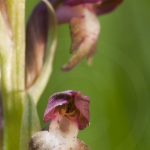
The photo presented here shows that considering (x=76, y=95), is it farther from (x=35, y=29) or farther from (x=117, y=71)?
(x=117, y=71)

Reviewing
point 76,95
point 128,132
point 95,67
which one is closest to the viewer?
point 76,95

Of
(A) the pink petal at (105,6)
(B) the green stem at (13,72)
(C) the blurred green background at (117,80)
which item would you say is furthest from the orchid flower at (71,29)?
(C) the blurred green background at (117,80)

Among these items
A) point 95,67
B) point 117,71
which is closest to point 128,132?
point 117,71

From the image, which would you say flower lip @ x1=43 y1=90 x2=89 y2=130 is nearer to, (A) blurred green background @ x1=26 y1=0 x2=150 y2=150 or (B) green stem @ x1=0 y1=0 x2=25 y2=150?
(B) green stem @ x1=0 y1=0 x2=25 y2=150

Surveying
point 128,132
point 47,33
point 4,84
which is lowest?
point 128,132

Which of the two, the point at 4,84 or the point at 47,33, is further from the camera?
the point at 47,33

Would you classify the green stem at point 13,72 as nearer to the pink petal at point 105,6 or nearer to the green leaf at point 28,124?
the green leaf at point 28,124
